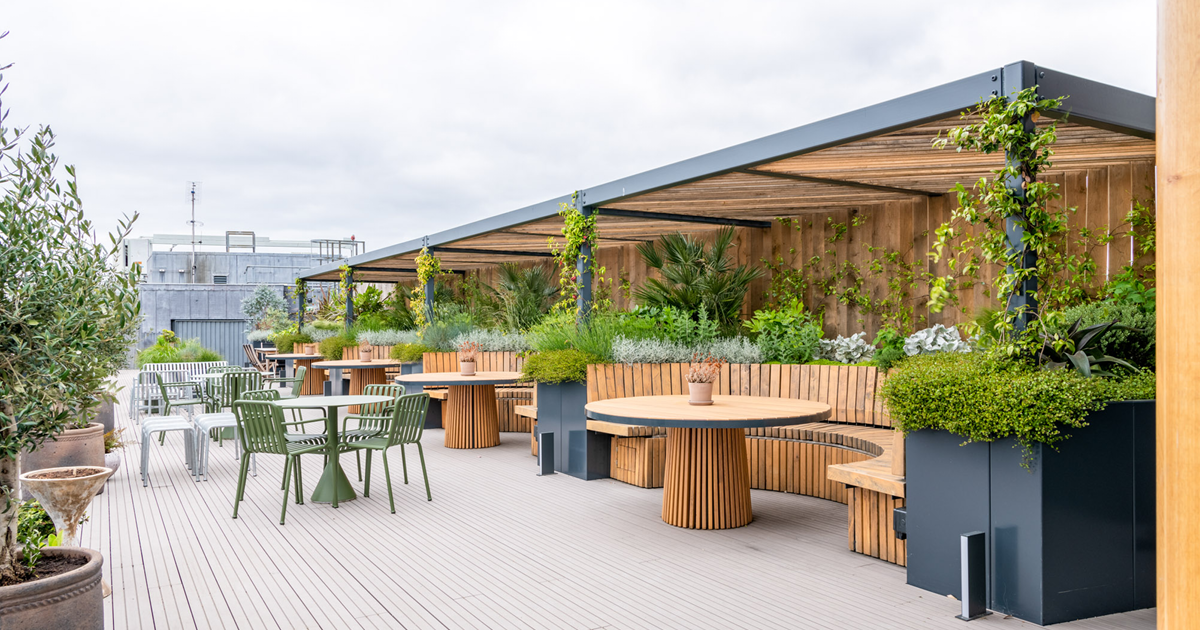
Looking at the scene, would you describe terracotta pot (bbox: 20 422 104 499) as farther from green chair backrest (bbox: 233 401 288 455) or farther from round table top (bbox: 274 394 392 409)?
round table top (bbox: 274 394 392 409)

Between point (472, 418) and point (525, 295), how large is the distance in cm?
363

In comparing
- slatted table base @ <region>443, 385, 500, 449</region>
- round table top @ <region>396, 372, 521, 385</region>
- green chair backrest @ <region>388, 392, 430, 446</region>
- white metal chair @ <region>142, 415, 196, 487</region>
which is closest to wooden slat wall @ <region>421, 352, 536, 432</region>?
slatted table base @ <region>443, 385, 500, 449</region>

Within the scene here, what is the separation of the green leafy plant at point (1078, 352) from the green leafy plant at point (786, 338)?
2.99m

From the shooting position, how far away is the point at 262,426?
498 cm

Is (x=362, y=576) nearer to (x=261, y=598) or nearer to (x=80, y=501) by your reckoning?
(x=261, y=598)

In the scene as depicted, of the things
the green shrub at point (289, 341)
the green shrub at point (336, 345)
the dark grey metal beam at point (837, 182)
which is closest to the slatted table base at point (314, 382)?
the green shrub at point (336, 345)

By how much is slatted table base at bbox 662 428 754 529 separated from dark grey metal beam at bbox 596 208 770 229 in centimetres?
341

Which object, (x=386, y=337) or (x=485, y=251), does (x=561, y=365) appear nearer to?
(x=485, y=251)

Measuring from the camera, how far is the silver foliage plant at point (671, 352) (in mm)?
6461

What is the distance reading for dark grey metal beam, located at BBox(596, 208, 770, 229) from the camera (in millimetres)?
7852

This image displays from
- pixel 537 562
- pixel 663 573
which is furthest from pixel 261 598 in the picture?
pixel 663 573

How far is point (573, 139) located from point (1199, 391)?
74.2 feet

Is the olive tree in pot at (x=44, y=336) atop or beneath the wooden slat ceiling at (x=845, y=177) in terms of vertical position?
beneath

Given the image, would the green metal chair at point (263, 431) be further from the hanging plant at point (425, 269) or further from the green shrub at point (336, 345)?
the green shrub at point (336, 345)
